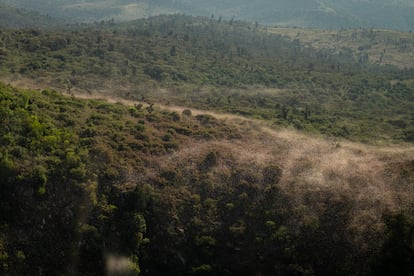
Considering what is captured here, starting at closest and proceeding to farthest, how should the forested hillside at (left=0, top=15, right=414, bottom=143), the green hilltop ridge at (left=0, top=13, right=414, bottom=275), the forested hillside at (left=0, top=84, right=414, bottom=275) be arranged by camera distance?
the forested hillside at (left=0, top=84, right=414, bottom=275), the green hilltop ridge at (left=0, top=13, right=414, bottom=275), the forested hillside at (left=0, top=15, right=414, bottom=143)

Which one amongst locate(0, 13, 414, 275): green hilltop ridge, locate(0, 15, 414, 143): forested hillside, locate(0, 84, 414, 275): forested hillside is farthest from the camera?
locate(0, 15, 414, 143): forested hillside

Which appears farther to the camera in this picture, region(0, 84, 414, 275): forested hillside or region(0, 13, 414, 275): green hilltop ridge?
region(0, 13, 414, 275): green hilltop ridge

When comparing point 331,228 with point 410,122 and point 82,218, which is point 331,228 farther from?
point 410,122

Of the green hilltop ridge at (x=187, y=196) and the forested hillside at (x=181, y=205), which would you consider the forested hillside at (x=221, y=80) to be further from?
the forested hillside at (x=181, y=205)

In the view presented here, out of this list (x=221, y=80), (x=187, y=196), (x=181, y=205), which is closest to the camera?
(x=181, y=205)

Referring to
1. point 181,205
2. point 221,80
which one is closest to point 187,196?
point 181,205

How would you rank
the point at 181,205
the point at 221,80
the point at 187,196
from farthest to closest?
the point at 221,80
the point at 187,196
the point at 181,205

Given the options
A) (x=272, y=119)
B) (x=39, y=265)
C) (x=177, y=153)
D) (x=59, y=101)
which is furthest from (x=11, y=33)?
(x=39, y=265)

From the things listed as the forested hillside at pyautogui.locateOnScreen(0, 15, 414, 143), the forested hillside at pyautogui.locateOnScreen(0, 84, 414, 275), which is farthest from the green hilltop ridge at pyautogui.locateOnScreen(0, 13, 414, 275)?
the forested hillside at pyautogui.locateOnScreen(0, 15, 414, 143)

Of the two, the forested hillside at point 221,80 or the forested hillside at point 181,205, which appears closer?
the forested hillside at point 181,205

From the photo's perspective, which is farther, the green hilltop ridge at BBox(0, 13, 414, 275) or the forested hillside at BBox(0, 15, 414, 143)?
the forested hillside at BBox(0, 15, 414, 143)

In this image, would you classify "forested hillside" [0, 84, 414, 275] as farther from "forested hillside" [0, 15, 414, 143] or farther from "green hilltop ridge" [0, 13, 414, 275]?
"forested hillside" [0, 15, 414, 143]

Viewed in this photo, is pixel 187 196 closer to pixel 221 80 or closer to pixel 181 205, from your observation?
pixel 181 205

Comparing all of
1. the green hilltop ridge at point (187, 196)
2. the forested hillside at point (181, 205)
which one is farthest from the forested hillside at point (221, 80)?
the forested hillside at point (181, 205)
